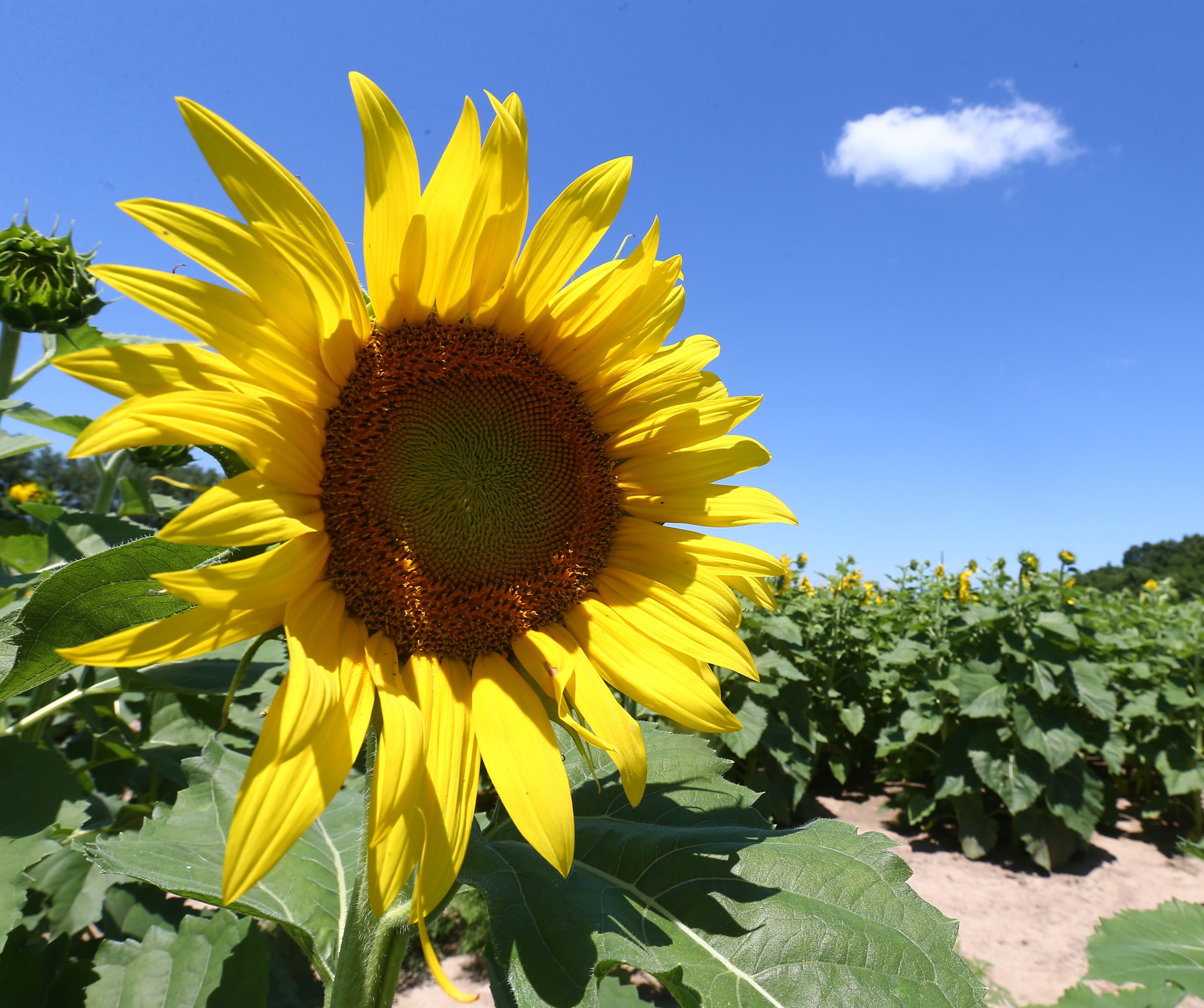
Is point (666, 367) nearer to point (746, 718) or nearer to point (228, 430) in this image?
point (228, 430)

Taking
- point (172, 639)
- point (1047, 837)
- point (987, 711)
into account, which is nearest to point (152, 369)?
point (172, 639)

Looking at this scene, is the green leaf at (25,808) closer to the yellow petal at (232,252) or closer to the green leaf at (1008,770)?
the yellow petal at (232,252)

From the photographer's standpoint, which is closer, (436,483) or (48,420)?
(436,483)

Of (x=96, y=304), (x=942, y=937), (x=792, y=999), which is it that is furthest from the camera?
(x=96, y=304)

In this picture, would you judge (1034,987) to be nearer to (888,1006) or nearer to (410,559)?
(888,1006)

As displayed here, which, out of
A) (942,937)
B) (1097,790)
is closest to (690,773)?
(942,937)

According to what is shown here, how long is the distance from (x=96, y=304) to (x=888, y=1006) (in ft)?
8.00

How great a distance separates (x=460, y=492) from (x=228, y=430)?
46 centimetres

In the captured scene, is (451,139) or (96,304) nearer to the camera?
(451,139)

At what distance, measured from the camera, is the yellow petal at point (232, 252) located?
94 cm

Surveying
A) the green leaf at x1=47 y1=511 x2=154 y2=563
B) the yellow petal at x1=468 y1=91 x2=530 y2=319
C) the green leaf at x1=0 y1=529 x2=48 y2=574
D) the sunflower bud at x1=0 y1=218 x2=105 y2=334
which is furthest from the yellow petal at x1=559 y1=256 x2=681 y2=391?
the green leaf at x1=0 y1=529 x2=48 y2=574

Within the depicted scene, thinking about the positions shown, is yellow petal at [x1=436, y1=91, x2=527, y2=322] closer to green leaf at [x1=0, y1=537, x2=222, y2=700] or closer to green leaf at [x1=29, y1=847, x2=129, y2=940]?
green leaf at [x1=0, y1=537, x2=222, y2=700]

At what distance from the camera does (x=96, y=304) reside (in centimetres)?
215

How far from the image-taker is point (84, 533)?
191 centimetres
